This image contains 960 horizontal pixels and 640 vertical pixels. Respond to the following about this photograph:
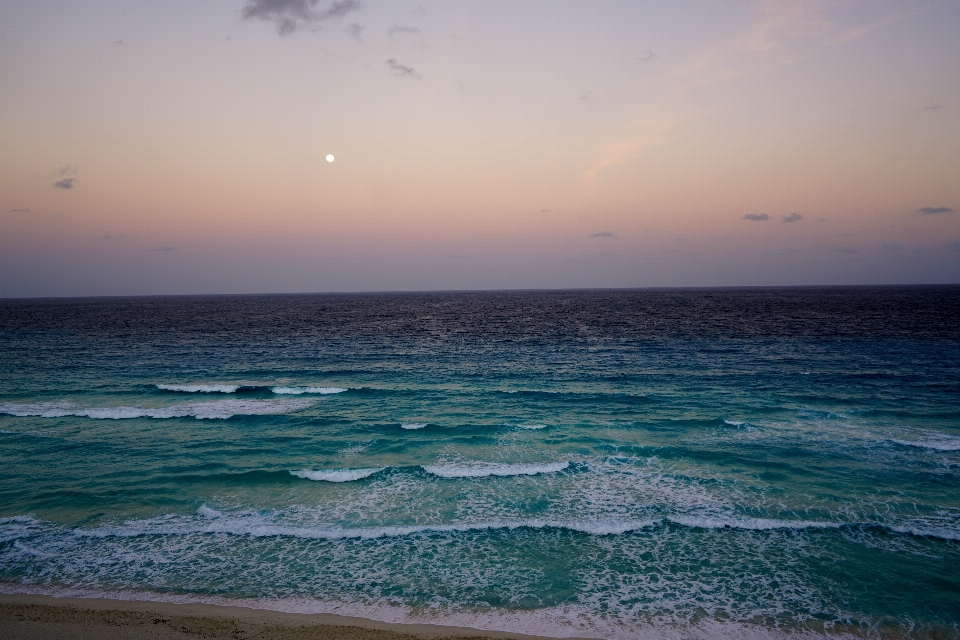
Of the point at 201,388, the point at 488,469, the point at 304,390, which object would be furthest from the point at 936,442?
the point at 201,388

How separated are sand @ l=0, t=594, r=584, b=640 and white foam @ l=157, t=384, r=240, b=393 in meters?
22.6

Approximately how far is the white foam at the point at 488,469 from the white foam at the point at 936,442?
15.4m

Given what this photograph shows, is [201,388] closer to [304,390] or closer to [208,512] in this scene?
[304,390]

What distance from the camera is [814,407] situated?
2722 centimetres

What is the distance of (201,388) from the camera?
3297 cm

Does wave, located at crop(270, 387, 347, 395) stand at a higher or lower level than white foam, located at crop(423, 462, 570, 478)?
higher

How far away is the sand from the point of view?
1002 cm

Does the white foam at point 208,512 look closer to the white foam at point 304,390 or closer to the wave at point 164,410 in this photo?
the wave at point 164,410

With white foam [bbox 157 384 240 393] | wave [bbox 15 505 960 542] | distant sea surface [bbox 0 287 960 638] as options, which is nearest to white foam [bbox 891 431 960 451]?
distant sea surface [bbox 0 287 960 638]

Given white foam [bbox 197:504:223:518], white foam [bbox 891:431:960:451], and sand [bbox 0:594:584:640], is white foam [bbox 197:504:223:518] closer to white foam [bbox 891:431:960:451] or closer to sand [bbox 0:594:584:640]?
sand [bbox 0:594:584:640]

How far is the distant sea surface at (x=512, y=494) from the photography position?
11.6 metres

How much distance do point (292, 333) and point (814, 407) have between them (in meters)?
58.9

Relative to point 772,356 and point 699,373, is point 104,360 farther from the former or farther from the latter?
point 772,356

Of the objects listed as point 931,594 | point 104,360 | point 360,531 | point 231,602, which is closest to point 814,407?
point 931,594
